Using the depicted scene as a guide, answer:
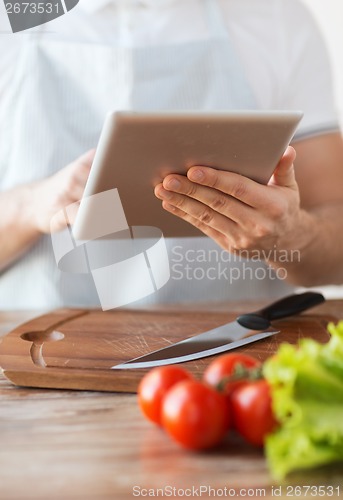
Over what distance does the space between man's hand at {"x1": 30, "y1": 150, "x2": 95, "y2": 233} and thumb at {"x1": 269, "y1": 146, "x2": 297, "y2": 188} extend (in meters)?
0.31

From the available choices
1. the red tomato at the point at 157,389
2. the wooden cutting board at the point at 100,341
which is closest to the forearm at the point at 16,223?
the wooden cutting board at the point at 100,341

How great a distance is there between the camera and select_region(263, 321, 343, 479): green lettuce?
60 centimetres

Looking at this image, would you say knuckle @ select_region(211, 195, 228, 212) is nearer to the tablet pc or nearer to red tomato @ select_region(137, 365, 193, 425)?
the tablet pc

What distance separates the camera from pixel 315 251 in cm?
139

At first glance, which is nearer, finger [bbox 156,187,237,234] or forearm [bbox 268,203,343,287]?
finger [bbox 156,187,237,234]

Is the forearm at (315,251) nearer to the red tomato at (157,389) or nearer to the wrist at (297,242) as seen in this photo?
the wrist at (297,242)

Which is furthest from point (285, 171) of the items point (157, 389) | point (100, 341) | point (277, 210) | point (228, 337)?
point (157, 389)

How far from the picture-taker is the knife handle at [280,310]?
112cm

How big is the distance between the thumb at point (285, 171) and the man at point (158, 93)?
0.95ft

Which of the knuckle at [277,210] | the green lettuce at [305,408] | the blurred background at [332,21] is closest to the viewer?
the green lettuce at [305,408]

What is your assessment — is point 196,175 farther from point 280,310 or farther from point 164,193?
point 280,310

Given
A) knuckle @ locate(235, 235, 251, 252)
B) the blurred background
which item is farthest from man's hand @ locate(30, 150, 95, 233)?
the blurred background

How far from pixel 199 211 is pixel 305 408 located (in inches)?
21.2

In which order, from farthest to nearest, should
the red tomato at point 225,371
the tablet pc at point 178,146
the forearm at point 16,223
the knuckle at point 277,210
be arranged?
the forearm at point 16,223, the knuckle at point 277,210, the tablet pc at point 178,146, the red tomato at point 225,371
